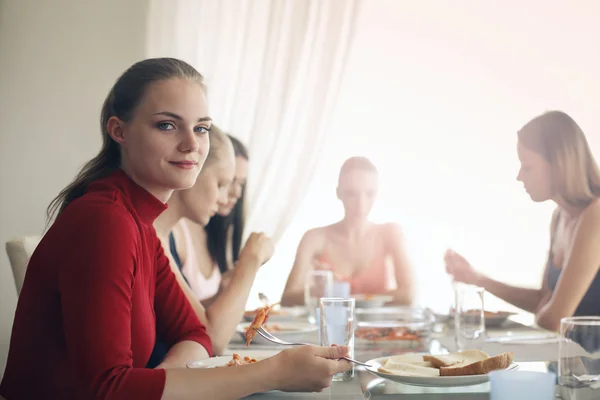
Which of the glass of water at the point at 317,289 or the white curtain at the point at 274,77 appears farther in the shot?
the white curtain at the point at 274,77

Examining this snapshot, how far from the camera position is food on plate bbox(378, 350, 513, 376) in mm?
956

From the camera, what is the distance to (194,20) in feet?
10.6

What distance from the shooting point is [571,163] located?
8.73 feet

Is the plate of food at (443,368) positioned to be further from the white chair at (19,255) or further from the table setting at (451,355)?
the white chair at (19,255)

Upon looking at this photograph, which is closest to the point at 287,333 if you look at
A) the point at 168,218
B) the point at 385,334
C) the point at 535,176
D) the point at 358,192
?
the point at 385,334

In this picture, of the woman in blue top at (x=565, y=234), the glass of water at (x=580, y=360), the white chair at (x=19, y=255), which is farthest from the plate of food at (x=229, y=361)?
the woman in blue top at (x=565, y=234)

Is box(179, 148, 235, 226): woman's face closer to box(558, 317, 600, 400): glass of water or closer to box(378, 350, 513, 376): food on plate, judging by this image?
box(378, 350, 513, 376): food on plate

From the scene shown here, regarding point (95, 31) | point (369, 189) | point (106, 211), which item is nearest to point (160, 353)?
point (106, 211)

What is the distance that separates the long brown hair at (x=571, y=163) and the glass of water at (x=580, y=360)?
1.78 m

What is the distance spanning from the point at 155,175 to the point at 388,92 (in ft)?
9.77

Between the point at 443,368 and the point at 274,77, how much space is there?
2.47 m

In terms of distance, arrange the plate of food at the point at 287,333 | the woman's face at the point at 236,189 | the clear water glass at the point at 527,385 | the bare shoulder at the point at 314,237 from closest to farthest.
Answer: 1. the clear water glass at the point at 527,385
2. the plate of food at the point at 287,333
3. the woman's face at the point at 236,189
4. the bare shoulder at the point at 314,237

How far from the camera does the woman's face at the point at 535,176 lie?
3.05 m

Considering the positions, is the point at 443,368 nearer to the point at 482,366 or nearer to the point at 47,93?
the point at 482,366
